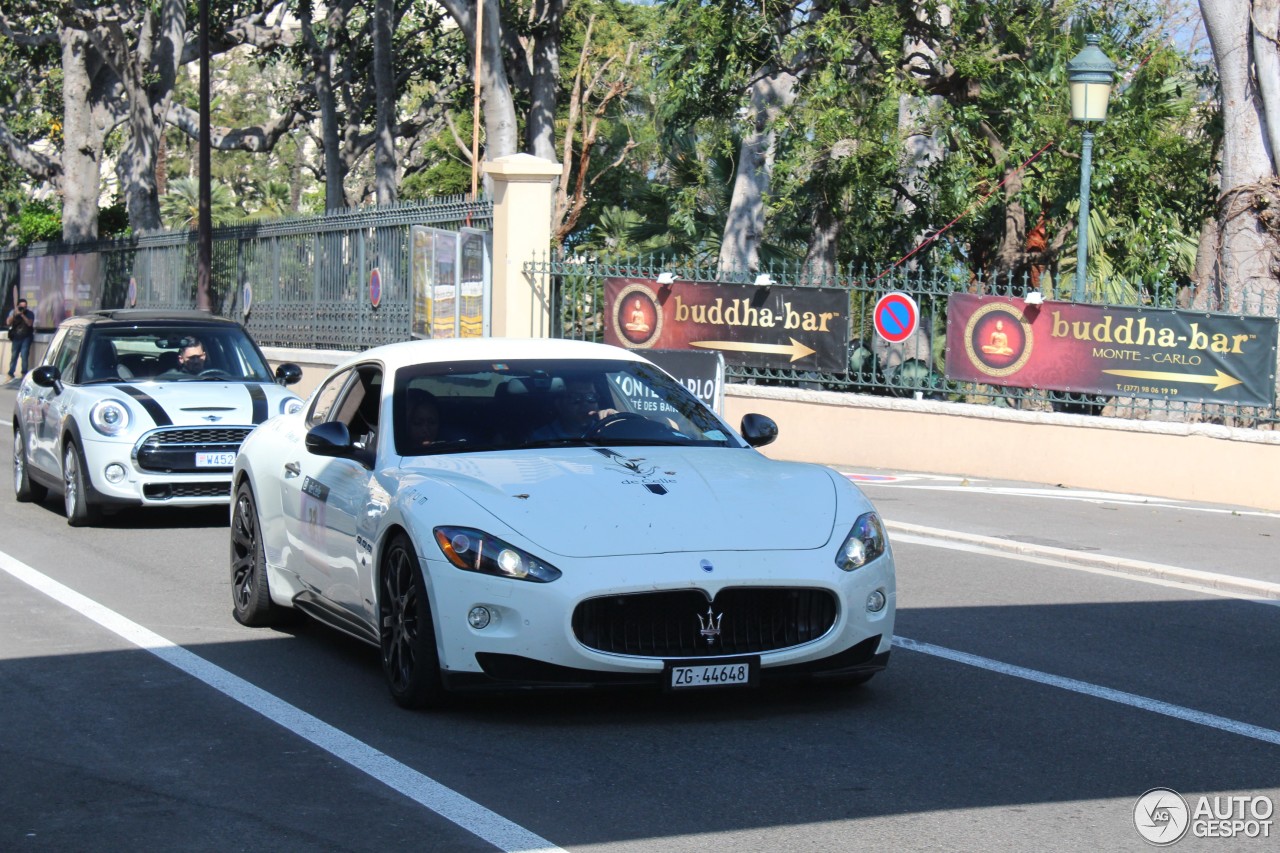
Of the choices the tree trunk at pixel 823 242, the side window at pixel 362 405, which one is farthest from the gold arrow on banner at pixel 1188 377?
the side window at pixel 362 405

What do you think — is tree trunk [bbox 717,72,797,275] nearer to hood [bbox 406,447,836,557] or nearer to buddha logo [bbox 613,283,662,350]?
buddha logo [bbox 613,283,662,350]

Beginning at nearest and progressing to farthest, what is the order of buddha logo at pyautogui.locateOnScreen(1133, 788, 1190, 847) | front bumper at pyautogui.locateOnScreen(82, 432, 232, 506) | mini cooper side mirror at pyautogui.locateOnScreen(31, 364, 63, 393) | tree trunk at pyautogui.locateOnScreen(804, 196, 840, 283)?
buddha logo at pyautogui.locateOnScreen(1133, 788, 1190, 847) → front bumper at pyautogui.locateOnScreen(82, 432, 232, 506) → mini cooper side mirror at pyautogui.locateOnScreen(31, 364, 63, 393) → tree trunk at pyautogui.locateOnScreen(804, 196, 840, 283)

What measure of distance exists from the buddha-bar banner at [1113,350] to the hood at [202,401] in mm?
7340

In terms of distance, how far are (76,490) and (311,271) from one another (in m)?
15.3

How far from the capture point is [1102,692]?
7273 millimetres

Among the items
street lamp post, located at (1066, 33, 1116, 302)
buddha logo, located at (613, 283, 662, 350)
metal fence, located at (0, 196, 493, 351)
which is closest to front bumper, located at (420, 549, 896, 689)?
street lamp post, located at (1066, 33, 1116, 302)

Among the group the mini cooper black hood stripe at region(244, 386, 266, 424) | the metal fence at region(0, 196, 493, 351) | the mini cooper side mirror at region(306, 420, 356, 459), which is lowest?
the mini cooper black hood stripe at region(244, 386, 266, 424)

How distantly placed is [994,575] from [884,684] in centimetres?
377

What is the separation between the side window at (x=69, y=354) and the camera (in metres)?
13.9

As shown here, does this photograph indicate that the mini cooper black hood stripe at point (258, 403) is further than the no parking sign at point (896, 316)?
No

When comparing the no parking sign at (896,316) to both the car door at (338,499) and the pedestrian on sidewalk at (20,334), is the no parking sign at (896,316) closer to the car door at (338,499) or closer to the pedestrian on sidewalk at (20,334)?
the car door at (338,499)

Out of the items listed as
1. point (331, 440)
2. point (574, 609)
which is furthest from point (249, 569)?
point (574, 609)

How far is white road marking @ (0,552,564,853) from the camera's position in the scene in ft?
16.8

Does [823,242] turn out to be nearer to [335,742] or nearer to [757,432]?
[757,432]
